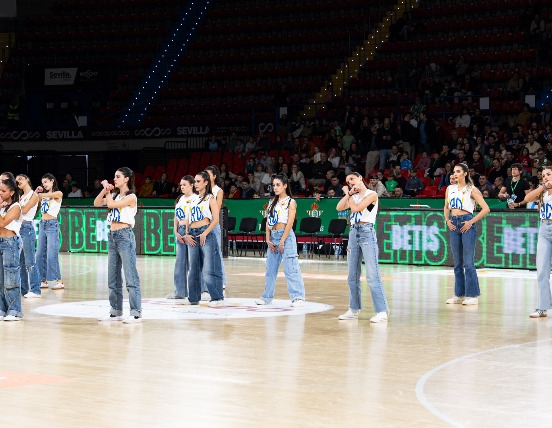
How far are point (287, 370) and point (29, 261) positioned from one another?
742 cm

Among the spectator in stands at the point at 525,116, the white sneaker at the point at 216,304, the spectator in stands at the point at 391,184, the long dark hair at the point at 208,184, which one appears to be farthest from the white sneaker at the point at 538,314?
the spectator in stands at the point at 525,116

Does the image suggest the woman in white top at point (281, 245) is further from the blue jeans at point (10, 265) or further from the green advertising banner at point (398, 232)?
the green advertising banner at point (398, 232)

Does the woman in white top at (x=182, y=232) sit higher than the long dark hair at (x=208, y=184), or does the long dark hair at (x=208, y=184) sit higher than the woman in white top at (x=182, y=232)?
the long dark hair at (x=208, y=184)

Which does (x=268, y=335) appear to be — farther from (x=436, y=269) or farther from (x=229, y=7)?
(x=229, y=7)

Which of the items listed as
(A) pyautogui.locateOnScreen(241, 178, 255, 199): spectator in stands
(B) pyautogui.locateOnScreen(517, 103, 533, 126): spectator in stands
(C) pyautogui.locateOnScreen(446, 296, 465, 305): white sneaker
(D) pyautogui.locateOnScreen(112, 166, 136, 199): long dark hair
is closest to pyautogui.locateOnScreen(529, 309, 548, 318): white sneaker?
(C) pyautogui.locateOnScreen(446, 296, 465, 305): white sneaker

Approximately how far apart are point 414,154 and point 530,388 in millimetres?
21285

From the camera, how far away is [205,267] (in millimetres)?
14734

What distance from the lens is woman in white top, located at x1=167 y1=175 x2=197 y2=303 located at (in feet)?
49.7

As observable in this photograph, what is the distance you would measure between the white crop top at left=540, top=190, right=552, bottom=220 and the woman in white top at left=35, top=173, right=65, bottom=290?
25.6ft

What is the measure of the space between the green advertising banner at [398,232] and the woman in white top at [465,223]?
251 inches

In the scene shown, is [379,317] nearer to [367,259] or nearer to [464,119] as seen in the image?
[367,259]

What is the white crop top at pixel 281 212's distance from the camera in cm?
1503

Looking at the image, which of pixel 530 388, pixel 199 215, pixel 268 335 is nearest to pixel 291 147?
pixel 199 215

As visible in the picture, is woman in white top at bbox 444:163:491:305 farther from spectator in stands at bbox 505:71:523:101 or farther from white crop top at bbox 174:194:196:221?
spectator in stands at bbox 505:71:523:101
